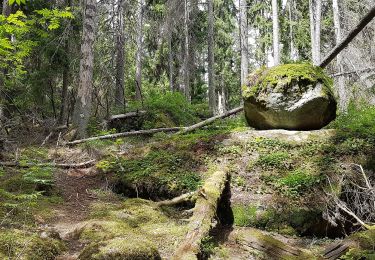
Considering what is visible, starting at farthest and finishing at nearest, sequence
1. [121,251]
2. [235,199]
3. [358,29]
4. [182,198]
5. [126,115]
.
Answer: [126,115] → [235,199] → [182,198] → [358,29] → [121,251]

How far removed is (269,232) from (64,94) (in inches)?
429

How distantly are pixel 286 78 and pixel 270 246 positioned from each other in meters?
5.78

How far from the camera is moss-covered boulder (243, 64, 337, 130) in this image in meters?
8.72

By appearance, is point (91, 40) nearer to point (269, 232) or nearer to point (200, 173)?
point (200, 173)

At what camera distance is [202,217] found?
4.08 metres

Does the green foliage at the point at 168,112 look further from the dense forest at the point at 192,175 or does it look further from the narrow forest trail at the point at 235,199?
the narrow forest trail at the point at 235,199

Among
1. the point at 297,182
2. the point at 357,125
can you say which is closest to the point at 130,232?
the point at 297,182

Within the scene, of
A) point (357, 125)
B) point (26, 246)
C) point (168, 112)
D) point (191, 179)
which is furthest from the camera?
point (168, 112)

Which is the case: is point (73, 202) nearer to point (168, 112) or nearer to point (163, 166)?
point (163, 166)

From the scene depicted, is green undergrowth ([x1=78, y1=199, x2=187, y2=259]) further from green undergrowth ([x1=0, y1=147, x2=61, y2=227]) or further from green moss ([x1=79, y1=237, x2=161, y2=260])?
green undergrowth ([x1=0, y1=147, x2=61, y2=227])

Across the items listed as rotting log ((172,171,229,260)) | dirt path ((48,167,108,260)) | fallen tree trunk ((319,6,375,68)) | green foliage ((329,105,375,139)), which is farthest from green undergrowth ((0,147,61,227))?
green foliage ((329,105,375,139))

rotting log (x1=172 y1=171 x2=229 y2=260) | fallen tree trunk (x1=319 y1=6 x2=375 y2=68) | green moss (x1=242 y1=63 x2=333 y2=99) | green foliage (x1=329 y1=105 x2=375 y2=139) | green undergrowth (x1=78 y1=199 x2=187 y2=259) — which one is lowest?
green undergrowth (x1=78 y1=199 x2=187 y2=259)

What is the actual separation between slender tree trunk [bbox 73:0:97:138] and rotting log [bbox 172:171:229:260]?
253 inches

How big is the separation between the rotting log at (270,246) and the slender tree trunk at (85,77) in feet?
24.3
